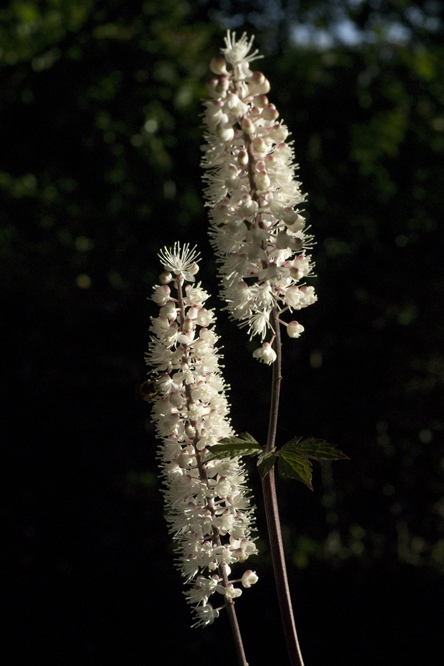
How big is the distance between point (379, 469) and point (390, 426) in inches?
11.2

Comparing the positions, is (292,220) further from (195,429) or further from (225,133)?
(195,429)

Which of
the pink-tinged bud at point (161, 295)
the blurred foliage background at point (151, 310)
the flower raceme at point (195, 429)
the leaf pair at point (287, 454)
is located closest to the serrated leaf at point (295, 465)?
the leaf pair at point (287, 454)

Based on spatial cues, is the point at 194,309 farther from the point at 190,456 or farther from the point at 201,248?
the point at 201,248

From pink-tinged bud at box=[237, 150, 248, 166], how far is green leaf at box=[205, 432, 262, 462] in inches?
20.1

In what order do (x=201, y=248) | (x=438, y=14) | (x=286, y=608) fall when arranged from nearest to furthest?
(x=286, y=608), (x=201, y=248), (x=438, y=14)

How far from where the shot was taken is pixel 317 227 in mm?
4059

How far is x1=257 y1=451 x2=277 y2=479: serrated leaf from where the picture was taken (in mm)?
1194

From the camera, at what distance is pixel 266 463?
121 centimetres

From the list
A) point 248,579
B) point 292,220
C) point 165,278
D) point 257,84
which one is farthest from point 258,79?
point 248,579

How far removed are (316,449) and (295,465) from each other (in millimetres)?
69

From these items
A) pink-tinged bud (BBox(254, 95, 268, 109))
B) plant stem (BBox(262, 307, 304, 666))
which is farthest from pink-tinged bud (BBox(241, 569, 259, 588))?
pink-tinged bud (BBox(254, 95, 268, 109))

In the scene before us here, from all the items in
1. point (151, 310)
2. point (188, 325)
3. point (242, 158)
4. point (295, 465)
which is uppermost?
point (151, 310)

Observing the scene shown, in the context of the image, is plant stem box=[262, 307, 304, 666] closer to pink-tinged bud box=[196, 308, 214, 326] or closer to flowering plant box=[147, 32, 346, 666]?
flowering plant box=[147, 32, 346, 666]

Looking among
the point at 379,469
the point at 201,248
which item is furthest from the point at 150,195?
the point at 379,469
